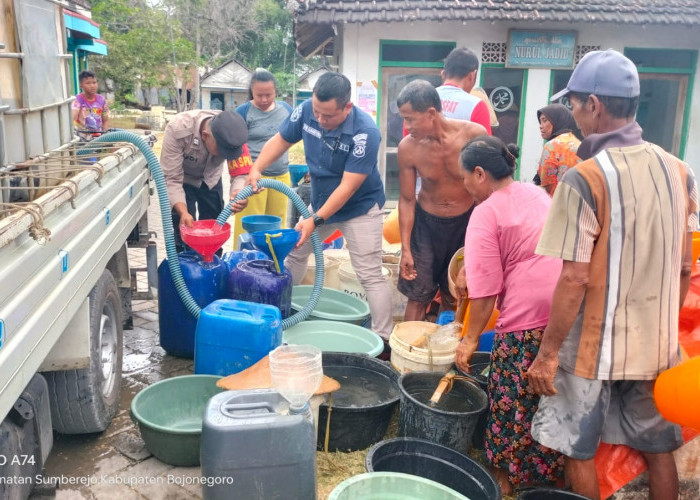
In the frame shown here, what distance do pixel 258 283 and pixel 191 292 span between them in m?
0.49

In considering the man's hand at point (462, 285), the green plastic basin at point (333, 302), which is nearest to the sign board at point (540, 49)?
the green plastic basin at point (333, 302)

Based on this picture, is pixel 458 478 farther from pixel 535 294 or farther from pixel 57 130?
pixel 57 130

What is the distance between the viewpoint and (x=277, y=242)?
415 centimetres

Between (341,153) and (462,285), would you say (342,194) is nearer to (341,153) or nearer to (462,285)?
(341,153)

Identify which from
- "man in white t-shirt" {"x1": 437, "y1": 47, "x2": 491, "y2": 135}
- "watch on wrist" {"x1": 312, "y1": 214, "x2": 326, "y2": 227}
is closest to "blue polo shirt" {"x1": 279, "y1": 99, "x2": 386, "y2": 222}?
"watch on wrist" {"x1": 312, "y1": 214, "x2": 326, "y2": 227}

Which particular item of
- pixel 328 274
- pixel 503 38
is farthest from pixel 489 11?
pixel 328 274

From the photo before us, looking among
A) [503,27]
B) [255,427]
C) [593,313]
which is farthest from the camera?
[503,27]

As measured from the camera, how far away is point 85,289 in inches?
107

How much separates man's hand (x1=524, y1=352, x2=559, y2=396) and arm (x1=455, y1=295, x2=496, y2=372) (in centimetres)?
36

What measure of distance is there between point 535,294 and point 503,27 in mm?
7272

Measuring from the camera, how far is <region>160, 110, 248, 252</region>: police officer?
14.6ft

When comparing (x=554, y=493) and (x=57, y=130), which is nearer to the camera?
(x=554, y=493)

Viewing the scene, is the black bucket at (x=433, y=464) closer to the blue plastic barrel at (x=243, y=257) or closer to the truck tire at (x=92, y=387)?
the truck tire at (x=92, y=387)

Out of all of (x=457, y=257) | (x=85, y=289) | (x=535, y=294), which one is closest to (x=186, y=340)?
(x=85, y=289)
